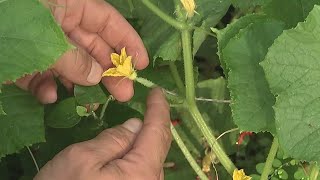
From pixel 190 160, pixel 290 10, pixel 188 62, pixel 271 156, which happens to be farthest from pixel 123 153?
pixel 290 10

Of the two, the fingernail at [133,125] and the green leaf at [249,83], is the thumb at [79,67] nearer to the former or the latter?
the fingernail at [133,125]

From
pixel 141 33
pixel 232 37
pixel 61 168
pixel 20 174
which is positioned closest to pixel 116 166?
pixel 61 168

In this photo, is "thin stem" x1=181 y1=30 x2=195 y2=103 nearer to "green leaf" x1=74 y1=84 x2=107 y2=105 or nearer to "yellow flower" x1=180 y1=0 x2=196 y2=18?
"yellow flower" x1=180 y1=0 x2=196 y2=18

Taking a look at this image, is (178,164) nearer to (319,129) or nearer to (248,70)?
(248,70)

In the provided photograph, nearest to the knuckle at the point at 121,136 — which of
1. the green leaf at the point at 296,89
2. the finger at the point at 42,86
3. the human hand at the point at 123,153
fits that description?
the human hand at the point at 123,153

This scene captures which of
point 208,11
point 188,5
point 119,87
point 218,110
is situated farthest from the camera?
point 218,110

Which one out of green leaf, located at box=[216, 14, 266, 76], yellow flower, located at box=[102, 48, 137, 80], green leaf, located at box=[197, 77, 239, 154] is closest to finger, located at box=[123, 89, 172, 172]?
yellow flower, located at box=[102, 48, 137, 80]

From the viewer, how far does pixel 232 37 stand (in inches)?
64.9

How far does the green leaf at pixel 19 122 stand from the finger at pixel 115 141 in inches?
12.9

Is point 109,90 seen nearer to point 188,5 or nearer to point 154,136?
point 154,136

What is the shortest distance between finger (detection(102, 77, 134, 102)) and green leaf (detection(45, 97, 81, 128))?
17 centimetres

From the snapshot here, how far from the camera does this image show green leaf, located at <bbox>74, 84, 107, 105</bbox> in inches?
76.2

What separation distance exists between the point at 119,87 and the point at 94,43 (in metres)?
0.19

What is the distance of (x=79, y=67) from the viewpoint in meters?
1.74
